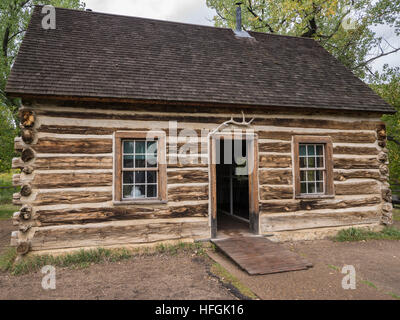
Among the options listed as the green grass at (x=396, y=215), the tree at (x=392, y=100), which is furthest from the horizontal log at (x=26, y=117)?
the tree at (x=392, y=100)

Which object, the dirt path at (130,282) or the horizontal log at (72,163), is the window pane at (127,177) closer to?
the horizontal log at (72,163)

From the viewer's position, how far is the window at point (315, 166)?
7.42 m

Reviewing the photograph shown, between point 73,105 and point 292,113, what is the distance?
17.9 feet

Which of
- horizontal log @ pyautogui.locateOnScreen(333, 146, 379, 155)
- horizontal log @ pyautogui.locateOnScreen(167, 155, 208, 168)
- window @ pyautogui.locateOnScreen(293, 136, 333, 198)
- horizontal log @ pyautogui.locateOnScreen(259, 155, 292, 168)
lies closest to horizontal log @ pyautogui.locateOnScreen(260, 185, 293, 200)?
window @ pyautogui.locateOnScreen(293, 136, 333, 198)

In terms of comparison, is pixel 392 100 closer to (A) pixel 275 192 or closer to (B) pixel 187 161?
(A) pixel 275 192

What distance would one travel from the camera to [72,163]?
231 inches

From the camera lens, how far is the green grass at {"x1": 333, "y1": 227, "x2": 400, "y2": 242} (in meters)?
7.35

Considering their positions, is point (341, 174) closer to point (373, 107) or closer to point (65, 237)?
point (373, 107)

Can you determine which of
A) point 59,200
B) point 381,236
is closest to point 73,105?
point 59,200

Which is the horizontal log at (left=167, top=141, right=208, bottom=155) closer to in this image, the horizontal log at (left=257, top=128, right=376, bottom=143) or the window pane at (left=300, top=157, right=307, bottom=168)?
the horizontal log at (left=257, top=128, right=376, bottom=143)

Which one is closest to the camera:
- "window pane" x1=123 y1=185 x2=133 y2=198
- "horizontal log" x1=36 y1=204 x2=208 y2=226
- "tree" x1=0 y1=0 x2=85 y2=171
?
"horizontal log" x1=36 y1=204 x2=208 y2=226

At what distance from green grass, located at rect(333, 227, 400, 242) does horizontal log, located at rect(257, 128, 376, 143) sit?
256 centimetres

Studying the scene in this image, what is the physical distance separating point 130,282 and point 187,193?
2.39m

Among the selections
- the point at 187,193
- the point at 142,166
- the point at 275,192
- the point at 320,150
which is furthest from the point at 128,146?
the point at 320,150
